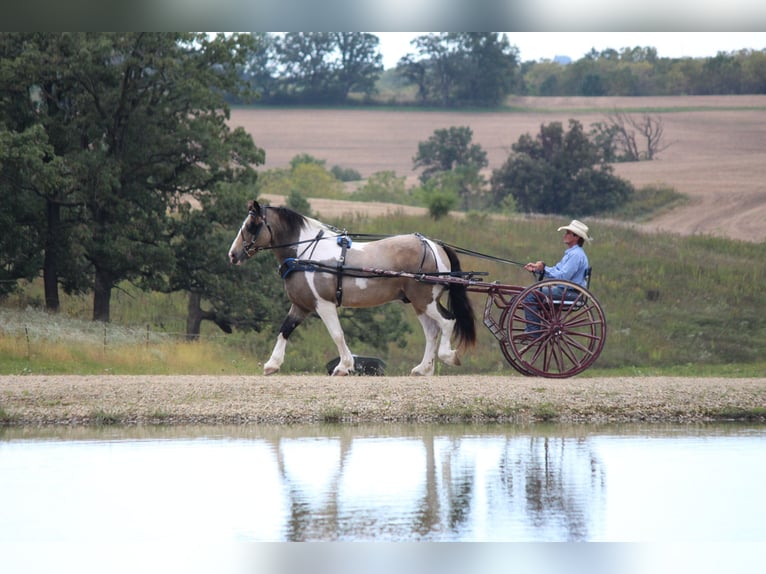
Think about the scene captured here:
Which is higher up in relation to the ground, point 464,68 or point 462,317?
point 464,68

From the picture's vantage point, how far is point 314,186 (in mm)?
53531

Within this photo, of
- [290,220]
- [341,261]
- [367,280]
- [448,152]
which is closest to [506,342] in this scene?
[367,280]

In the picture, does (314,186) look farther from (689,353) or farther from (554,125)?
(689,353)

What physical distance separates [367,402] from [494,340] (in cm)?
1591

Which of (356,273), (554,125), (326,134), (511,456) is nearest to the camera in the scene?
(511,456)

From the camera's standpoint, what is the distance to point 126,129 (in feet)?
83.3

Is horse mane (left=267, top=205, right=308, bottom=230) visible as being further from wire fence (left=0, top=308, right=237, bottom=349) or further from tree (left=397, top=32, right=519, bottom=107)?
tree (left=397, top=32, right=519, bottom=107)

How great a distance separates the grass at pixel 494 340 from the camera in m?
19.6

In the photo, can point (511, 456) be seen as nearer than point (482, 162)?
Yes

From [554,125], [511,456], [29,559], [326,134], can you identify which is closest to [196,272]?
[511,456]

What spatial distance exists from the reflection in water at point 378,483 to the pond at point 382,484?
0.02 metres

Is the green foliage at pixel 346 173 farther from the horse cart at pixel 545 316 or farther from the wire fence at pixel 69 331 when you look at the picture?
the horse cart at pixel 545 316

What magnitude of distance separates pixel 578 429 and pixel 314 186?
140ft

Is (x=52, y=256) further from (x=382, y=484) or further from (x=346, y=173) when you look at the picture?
(x=346, y=173)
